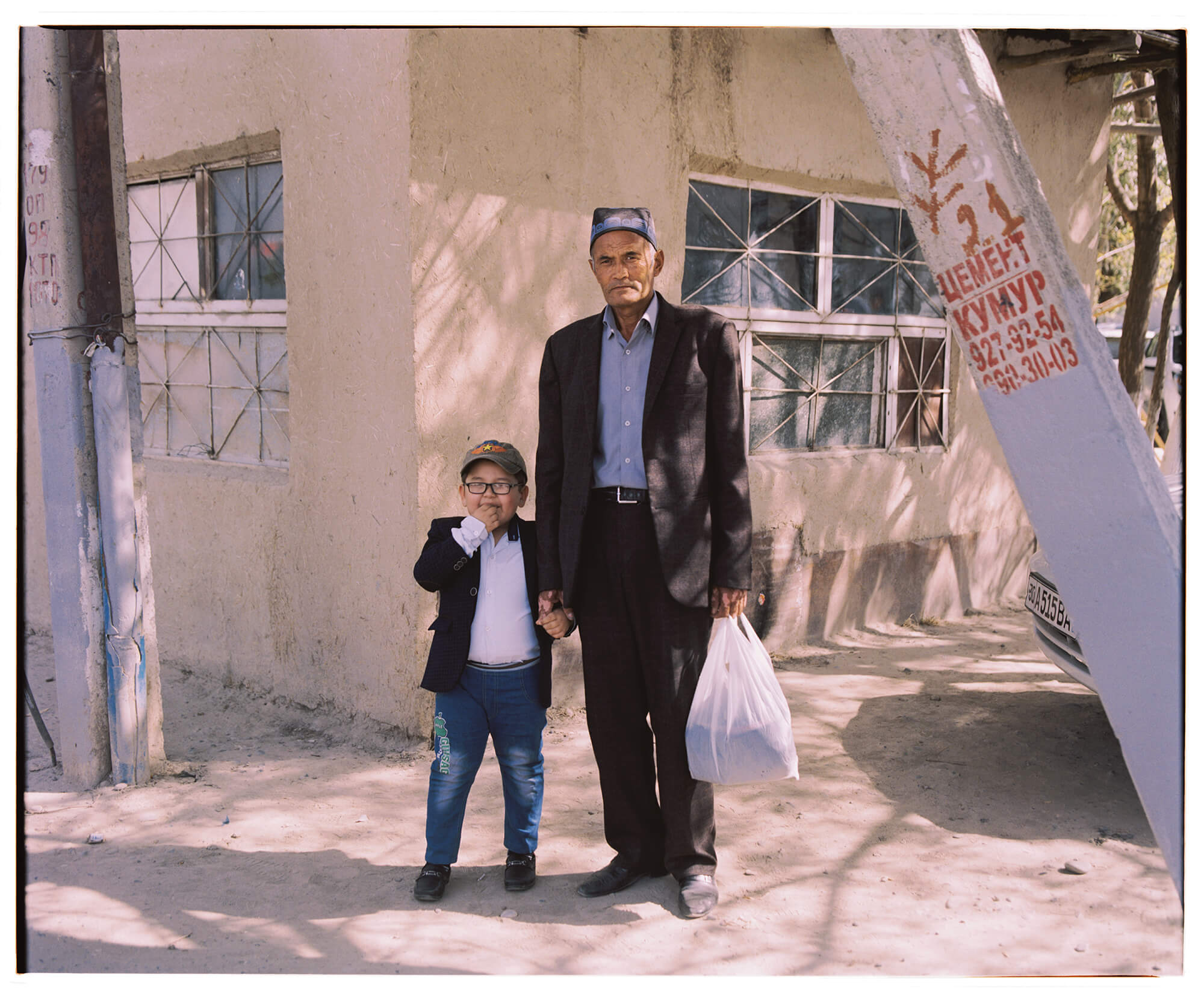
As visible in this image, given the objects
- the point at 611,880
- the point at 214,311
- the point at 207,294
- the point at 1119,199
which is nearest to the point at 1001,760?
the point at 611,880

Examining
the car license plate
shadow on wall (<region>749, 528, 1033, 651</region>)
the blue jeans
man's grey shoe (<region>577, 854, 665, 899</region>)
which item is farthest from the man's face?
shadow on wall (<region>749, 528, 1033, 651</region>)

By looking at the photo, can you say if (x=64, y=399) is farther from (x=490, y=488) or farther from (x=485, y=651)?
(x=485, y=651)

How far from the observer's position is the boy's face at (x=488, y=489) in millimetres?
2936

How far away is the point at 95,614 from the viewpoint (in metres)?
3.69

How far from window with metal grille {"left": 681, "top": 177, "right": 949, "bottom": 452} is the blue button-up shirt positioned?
237cm

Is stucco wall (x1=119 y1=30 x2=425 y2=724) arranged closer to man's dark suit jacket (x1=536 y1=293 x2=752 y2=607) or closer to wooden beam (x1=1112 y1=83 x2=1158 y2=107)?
man's dark suit jacket (x1=536 y1=293 x2=752 y2=607)

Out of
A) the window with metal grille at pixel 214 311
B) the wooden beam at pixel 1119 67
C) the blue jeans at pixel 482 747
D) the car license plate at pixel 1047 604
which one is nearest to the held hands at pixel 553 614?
the blue jeans at pixel 482 747

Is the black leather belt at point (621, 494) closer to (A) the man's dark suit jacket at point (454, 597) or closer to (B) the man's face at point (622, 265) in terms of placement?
(A) the man's dark suit jacket at point (454, 597)

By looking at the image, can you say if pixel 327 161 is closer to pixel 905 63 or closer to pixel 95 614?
pixel 95 614

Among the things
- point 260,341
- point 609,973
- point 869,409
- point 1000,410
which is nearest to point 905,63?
point 1000,410

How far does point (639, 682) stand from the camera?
2998 mm

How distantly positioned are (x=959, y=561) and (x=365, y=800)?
4.32 m

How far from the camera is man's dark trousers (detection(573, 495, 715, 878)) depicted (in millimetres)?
2881

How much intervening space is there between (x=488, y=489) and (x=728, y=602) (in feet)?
2.45
